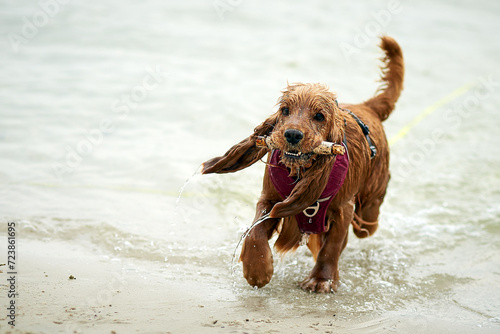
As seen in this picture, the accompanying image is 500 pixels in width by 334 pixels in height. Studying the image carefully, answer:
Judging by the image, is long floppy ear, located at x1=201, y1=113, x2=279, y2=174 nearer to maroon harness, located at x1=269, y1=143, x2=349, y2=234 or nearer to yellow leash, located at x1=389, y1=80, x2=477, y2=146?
maroon harness, located at x1=269, y1=143, x2=349, y2=234

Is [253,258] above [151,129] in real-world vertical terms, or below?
above

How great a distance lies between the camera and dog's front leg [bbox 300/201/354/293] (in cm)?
428

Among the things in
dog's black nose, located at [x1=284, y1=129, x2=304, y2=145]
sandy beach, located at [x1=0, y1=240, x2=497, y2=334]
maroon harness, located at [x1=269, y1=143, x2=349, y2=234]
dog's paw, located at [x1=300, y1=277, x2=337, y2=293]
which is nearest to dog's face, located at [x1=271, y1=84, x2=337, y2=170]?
dog's black nose, located at [x1=284, y1=129, x2=304, y2=145]

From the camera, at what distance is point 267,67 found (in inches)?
458

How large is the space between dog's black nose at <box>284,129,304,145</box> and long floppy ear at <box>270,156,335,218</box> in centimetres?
27

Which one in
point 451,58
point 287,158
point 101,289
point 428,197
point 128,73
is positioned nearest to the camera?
point 287,158

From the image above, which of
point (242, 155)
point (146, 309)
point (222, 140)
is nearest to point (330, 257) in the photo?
point (242, 155)

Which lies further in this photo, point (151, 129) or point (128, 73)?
point (128, 73)

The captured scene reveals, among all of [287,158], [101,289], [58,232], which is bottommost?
[58,232]

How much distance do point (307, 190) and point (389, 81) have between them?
2379 mm

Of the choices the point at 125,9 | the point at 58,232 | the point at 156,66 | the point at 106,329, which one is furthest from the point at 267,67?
the point at 106,329

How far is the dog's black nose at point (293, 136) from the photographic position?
3.37 metres

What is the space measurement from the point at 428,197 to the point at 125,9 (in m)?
9.88

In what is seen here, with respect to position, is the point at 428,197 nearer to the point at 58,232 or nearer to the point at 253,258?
the point at 253,258
